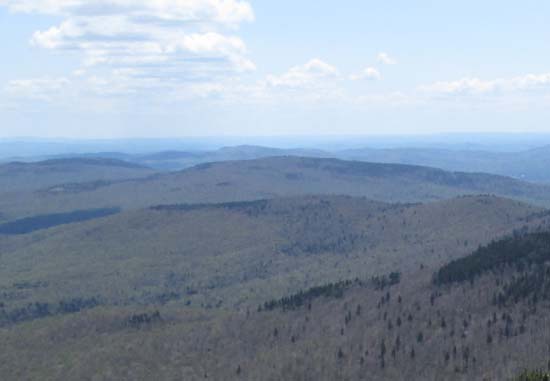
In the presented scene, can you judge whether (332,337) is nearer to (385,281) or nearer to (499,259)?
(385,281)

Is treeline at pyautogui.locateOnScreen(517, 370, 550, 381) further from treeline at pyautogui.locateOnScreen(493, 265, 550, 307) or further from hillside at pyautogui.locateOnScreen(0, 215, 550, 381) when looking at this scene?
treeline at pyautogui.locateOnScreen(493, 265, 550, 307)

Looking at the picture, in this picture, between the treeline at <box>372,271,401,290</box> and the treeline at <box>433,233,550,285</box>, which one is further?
the treeline at <box>372,271,401,290</box>

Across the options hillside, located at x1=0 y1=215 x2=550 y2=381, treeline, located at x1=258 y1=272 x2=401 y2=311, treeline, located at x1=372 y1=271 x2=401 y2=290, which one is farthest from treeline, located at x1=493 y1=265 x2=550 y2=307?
treeline, located at x1=258 y1=272 x2=401 y2=311

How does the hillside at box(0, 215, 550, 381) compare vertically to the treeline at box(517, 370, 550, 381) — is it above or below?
below

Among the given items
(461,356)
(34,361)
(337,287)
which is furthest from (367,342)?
(34,361)

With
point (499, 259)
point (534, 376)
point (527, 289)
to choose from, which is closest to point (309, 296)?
point (499, 259)

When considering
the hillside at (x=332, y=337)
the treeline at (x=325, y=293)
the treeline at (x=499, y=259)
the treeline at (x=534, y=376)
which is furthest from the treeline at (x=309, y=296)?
the treeline at (x=534, y=376)

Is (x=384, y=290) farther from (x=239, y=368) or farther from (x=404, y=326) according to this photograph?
(x=239, y=368)

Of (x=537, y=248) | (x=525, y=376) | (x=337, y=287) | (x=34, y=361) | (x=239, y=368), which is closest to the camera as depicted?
(x=525, y=376)
